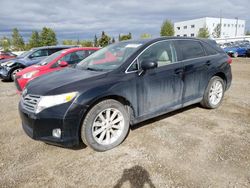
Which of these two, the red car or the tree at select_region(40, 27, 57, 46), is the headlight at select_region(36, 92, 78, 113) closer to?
the red car

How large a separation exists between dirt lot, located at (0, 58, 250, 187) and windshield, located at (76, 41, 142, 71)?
126 cm

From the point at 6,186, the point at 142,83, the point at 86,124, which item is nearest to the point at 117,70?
the point at 142,83

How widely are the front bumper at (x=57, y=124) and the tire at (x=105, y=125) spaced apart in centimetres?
14

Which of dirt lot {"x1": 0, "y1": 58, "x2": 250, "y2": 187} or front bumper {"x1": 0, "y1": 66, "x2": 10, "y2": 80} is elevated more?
front bumper {"x1": 0, "y1": 66, "x2": 10, "y2": 80}

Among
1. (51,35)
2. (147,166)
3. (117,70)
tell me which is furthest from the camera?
(51,35)

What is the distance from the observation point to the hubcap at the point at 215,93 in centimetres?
431

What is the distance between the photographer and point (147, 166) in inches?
99.1

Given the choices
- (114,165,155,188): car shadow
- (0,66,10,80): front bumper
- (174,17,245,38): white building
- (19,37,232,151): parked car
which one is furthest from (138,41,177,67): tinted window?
(174,17,245,38): white building

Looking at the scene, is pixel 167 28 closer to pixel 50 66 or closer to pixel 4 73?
pixel 4 73

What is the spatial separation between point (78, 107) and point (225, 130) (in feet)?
8.39

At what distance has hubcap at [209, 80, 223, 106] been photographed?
4.31m

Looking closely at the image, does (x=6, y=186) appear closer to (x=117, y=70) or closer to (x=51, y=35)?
(x=117, y=70)

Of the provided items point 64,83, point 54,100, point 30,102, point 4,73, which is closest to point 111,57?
point 64,83

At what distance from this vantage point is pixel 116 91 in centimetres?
285
